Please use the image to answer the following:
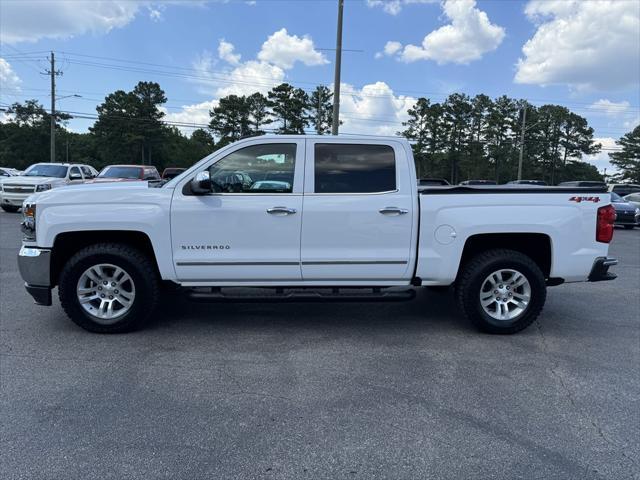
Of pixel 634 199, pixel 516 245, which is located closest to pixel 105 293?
pixel 516 245

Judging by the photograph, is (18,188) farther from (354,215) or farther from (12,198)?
(354,215)

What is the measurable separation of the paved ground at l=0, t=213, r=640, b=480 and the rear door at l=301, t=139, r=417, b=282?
0.72 metres

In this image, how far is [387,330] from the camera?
5184 millimetres

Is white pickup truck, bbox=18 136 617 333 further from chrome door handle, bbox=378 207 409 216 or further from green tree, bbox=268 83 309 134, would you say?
green tree, bbox=268 83 309 134

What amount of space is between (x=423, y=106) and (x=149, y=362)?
74045 mm

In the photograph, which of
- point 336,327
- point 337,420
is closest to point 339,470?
point 337,420

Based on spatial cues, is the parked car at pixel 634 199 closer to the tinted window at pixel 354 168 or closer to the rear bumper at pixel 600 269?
the rear bumper at pixel 600 269

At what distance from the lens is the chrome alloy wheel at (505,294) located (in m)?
5.00

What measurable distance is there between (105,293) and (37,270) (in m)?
0.66

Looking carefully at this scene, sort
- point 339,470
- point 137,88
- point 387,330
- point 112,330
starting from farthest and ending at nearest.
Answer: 1. point 137,88
2. point 387,330
3. point 112,330
4. point 339,470

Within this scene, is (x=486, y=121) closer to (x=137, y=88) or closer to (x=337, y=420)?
(x=137, y=88)

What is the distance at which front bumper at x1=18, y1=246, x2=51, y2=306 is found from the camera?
4.74 m

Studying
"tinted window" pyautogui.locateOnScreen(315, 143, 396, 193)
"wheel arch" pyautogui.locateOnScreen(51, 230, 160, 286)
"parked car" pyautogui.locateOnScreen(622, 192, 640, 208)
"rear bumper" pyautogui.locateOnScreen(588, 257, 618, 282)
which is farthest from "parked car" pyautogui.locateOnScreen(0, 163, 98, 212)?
"parked car" pyautogui.locateOnScreen(622, 192, 640, 208)

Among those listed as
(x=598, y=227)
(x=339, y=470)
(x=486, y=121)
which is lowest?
(x=339, y=470)
